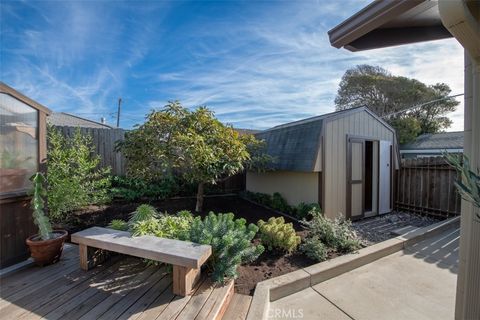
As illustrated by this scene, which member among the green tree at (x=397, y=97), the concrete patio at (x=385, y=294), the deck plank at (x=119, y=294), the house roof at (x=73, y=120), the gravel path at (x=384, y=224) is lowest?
the concrete patio at (x=385, y=294)

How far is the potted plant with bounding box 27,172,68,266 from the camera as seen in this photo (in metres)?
2.79

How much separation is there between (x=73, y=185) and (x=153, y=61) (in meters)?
3.15

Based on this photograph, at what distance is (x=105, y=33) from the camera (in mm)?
4090

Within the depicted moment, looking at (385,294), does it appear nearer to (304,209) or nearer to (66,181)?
(304,209)

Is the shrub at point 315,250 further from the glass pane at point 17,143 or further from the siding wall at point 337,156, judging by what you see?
the glass pane at point 17,143

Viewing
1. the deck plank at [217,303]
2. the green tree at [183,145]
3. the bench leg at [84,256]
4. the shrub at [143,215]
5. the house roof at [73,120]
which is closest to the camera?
the deck plank at [217,303]

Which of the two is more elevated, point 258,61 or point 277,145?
point 258,61

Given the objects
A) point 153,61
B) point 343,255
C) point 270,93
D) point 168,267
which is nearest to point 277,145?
point 270,93

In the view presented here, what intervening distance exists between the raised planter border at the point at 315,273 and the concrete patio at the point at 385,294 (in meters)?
0.07

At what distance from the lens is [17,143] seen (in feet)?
9.67

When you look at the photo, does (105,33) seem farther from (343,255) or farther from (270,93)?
(343,255)

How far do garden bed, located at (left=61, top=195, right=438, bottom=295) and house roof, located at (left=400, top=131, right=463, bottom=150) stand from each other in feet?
39.2

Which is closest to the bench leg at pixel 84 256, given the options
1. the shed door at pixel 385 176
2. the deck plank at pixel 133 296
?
the deck plank at pixel 133 296

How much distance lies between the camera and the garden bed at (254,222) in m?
2.88
